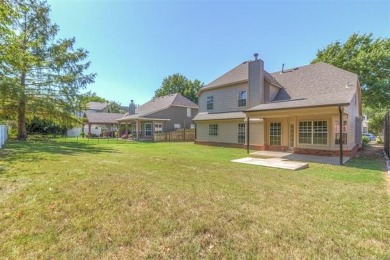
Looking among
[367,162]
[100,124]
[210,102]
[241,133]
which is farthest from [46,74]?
[367,162]

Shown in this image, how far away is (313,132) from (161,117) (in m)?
18.3

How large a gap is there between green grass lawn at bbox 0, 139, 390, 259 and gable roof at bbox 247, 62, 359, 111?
7.45 metres

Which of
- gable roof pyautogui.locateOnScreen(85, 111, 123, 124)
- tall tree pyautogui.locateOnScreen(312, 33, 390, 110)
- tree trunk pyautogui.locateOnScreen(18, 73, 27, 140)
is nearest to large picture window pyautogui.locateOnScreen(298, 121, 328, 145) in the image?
tall tree pyautogui.locateOnScreen(312, 33, 390, 110)

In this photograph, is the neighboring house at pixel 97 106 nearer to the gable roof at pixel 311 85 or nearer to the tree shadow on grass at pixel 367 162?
the gable roof at pixel 311 85

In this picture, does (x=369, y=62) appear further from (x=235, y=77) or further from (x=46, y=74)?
(x=46, y=74)

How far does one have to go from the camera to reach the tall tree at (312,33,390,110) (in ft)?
64.8

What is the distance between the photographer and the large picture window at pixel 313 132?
1255 cm

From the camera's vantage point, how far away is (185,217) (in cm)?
376

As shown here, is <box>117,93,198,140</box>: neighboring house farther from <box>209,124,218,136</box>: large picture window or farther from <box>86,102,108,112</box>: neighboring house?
<box>86,102,108,112</box>: neighboring house

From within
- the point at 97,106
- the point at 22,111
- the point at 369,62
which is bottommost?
the point at 22,111

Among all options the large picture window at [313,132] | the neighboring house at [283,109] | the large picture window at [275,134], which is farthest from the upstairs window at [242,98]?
the large picture window at [313,132]

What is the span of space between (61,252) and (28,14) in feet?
79.9

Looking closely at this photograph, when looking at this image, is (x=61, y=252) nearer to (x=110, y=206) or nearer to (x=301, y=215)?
(x=110, y=206)

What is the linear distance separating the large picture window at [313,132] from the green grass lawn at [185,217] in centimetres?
673
